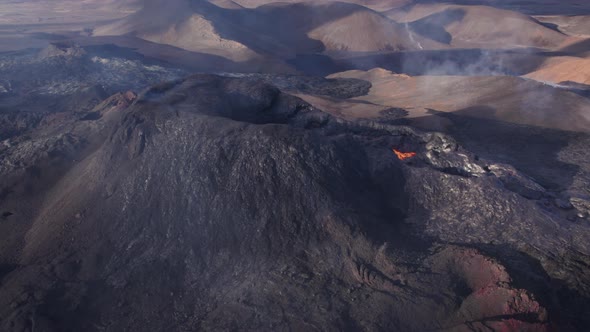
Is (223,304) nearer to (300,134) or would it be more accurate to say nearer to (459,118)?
(300,134)

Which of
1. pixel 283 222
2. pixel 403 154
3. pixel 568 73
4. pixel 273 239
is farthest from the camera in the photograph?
pixel 568 73

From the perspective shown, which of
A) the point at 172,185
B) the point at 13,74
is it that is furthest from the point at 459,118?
the point at 13,74

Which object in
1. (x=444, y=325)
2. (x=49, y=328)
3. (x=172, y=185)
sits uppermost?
(x=172, y=185)

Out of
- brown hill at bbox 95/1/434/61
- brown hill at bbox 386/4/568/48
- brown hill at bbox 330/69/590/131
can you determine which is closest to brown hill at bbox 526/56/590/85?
brown hill at bbox 330/69/590/131

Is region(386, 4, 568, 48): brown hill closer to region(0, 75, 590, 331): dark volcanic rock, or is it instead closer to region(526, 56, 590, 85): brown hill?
region(526, 56, 590, 85): brown hill

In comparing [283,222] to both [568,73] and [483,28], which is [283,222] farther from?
[483,28]

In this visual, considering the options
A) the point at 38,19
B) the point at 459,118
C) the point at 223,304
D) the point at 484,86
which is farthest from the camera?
the point at 38,19

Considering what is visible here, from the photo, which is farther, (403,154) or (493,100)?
A: (493,100)

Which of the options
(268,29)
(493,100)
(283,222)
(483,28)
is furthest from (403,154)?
(483,28)
